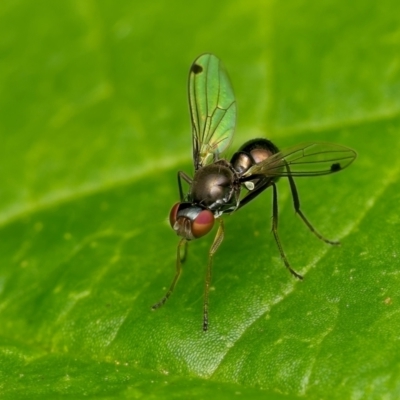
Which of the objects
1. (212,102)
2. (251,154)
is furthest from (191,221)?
(212,102)

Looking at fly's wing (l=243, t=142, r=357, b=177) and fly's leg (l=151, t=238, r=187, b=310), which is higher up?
fly's wing (l=243, t=142, r=357, b=177)

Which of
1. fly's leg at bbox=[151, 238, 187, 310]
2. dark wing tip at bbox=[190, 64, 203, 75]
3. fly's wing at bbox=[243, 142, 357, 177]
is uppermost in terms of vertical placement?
dark wing tip at bbox=[190, 64, 203, 75]

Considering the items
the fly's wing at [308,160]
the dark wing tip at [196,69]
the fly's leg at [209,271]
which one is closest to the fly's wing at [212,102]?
the dark wing tip at [196,69]

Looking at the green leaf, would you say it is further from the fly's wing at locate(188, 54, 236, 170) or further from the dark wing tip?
the dark wing tip

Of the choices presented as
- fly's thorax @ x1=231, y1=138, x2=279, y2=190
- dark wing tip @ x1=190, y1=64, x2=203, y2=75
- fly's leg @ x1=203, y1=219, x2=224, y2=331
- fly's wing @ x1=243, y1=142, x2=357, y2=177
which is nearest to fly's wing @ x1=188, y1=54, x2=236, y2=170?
dark wing tip @ x1=190, y1=64, x2=203, y2=75

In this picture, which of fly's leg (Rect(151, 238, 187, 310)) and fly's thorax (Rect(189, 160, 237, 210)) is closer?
fly's leg (Rect(151, 238, 187, 310))

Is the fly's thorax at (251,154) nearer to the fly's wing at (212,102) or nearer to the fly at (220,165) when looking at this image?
the fly at (220,165)

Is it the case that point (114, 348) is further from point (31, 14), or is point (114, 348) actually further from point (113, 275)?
point (31, 14)
